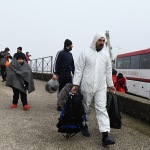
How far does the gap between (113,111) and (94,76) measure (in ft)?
2.11

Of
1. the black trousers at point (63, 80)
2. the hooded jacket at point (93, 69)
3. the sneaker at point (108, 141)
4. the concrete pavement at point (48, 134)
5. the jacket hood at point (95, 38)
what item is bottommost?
the concrete pavement at point (48, 134)

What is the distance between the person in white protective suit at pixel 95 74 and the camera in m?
4.56

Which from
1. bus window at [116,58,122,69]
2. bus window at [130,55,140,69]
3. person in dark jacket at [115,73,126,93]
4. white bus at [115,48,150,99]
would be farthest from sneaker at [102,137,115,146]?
bus window at [116,58,122,69]

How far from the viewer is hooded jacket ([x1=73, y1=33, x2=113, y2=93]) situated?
4.57m

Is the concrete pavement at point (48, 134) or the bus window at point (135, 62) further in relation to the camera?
the bus window at point (135, 62)

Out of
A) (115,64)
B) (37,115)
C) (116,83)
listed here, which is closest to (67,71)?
(37,115)

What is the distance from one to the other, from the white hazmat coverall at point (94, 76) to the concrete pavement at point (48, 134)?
0.53 metres

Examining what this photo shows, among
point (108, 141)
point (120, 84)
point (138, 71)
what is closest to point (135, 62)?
point (138, 71)

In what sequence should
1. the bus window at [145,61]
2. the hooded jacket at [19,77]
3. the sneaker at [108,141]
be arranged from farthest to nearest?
the bus window at [145,61], the hooded jacket at [19,77], the sneaker at [108,141]

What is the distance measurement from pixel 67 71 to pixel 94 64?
6.78 feet

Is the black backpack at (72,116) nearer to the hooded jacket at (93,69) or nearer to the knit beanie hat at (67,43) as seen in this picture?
the hooded jacket at (93,69)

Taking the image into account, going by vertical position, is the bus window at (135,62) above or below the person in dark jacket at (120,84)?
above

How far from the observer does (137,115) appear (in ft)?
21.5

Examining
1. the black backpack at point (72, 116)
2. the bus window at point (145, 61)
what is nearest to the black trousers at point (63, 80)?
the black backpack at point (72, 116)
